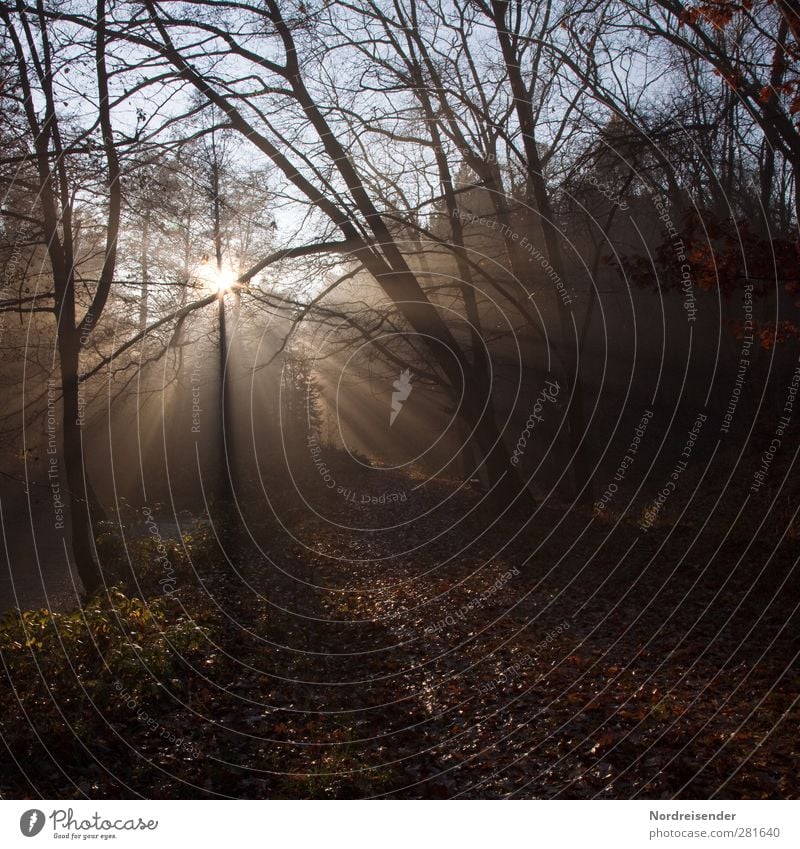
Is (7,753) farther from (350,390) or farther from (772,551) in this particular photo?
(350,390)

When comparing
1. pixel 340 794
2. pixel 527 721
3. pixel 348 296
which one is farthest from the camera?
pixel 348 296

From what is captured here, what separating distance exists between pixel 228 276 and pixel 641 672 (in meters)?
8.15

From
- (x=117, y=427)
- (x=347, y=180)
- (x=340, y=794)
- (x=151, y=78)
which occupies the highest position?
(x=151, y=78)

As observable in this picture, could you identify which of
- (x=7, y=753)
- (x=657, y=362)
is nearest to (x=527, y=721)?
(x=7, y=753)

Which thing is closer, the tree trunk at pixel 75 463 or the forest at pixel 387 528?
the forest at pixel 387 528

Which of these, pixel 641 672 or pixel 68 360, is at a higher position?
pixel 68 360

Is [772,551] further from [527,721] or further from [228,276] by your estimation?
[228,276]

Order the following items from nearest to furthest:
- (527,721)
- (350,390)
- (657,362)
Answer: (527,721) < (657,362) < (350,390)

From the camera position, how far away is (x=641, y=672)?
769 cm

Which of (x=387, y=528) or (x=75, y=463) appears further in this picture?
(x=387, y=528)

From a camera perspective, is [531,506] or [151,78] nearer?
[151,78]

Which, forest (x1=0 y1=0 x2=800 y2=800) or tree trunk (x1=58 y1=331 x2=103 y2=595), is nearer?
forest (x1=0 y1=0 x2=800 y2=800)

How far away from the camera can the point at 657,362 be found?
105 ft

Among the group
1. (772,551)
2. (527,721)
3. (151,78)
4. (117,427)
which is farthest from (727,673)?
(117,427)
